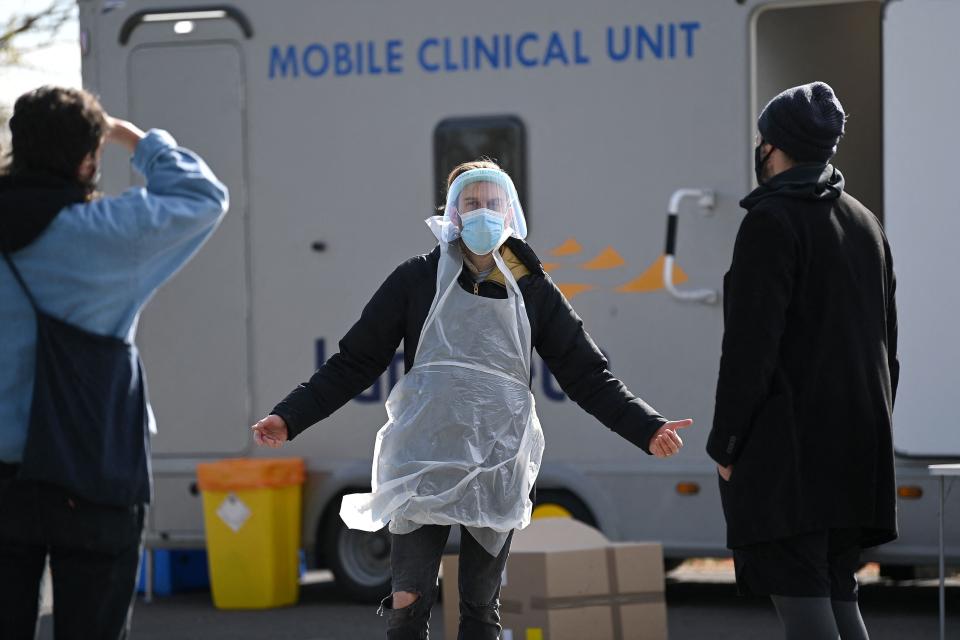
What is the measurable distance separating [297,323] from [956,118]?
3163 millimetres

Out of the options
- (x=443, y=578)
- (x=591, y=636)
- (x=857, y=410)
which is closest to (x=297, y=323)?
(x=443, y=578)

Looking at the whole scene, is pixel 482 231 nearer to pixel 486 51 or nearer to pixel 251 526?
pixel 486 51

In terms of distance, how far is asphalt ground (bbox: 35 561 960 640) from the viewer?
6.61 meters

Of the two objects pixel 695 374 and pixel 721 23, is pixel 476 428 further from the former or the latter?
pixel 721 23

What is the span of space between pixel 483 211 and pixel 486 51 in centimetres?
318

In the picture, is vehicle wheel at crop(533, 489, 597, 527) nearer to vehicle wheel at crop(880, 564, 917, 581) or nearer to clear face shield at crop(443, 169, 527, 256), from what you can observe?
vehicle wheel at crop(880, 564, 917, 581)

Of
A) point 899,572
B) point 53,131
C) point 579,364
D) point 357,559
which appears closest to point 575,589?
point 357,559

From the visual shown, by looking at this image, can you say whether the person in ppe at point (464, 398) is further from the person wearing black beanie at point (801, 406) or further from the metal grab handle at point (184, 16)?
the metal grab handle at point (184, 16)

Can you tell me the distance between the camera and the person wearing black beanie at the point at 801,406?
11.7 ft

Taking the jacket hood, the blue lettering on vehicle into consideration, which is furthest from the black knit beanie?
the blue lettering on vehicle

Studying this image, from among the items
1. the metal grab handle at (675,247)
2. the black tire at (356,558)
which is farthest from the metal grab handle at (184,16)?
the black tire at (356,558)

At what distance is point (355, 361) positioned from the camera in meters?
4.10

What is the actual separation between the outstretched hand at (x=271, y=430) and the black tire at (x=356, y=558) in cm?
341

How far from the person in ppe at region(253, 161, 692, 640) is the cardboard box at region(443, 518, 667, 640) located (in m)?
1.82
